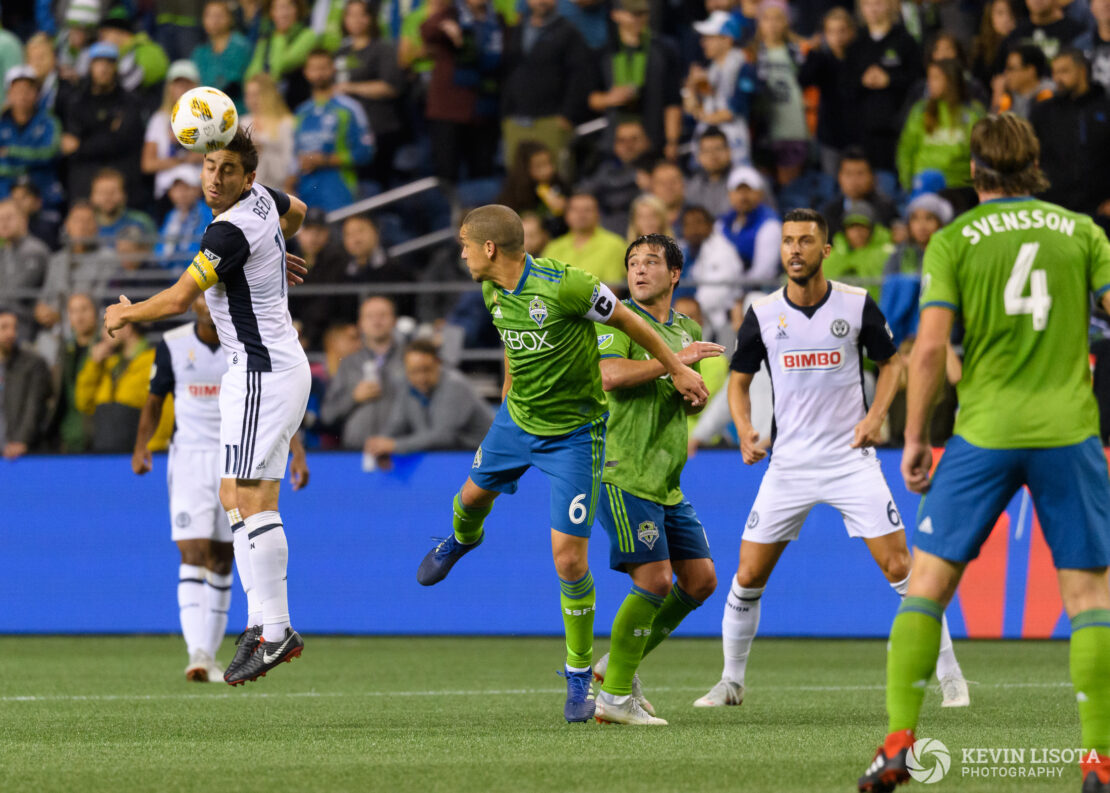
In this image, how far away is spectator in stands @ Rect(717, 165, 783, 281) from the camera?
584 inches

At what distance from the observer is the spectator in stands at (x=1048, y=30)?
15148 mm

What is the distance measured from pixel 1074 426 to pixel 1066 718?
2917mm

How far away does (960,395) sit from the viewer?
561 centimetres

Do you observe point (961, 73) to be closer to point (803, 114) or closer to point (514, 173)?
point (803, 114)

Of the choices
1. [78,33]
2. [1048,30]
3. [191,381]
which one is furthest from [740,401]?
[78,33]

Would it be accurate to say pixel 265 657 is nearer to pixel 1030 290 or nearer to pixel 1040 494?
pixel 1040 494

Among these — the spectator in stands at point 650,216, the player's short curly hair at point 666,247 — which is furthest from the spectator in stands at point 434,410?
the player's short curly hair at point 666,247

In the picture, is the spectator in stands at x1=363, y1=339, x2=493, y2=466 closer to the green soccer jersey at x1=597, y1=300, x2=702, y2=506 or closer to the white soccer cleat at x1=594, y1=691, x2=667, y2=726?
the green soccer jersey at x1=597, y1=300, x2=702, y2=506

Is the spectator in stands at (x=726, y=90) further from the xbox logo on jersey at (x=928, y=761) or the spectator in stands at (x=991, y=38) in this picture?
the xbox logo on jersey at (x=928, y=761)

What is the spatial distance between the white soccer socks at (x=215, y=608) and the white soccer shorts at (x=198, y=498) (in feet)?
0.86

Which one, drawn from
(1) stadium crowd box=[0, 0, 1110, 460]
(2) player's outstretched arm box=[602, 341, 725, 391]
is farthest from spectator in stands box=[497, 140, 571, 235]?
(2) player's outstretched arm box=[602, 341, 725, 391]

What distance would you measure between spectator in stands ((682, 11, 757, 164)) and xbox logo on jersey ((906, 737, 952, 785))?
1021 centimetres

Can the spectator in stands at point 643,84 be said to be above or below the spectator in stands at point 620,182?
above

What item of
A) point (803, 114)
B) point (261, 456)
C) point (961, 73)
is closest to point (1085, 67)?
point (961, 73)
